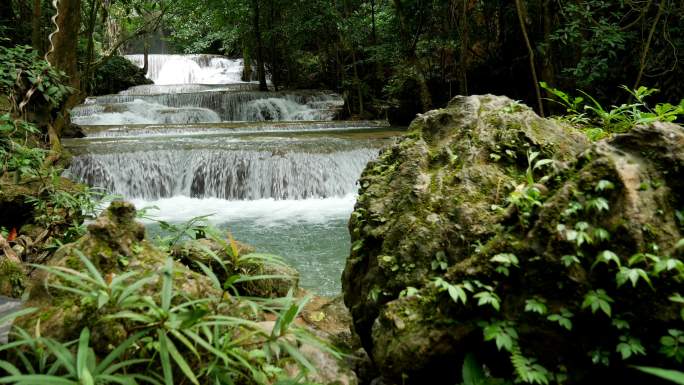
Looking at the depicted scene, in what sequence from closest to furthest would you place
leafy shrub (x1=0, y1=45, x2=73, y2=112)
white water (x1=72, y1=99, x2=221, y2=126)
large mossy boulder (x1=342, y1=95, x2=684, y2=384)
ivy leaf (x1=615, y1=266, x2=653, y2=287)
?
1. ivy leaf (x1=615, y1=266, x2=653, y2=287)
2. large mossy boulder (x1=342, y1=95, x2=684, y2=384)
3. leafy shrub (x1=0, y1=45, x2=73, y2=112)
4. white water (x1=72, y1=99, x2=221, y2=126)

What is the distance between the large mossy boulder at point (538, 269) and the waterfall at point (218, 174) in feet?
19.2

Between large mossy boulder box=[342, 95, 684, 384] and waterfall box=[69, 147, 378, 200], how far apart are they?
585cm

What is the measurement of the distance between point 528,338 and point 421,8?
1159 centimetres

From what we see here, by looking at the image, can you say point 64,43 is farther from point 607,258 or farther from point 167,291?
point 607,258

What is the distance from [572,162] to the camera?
196 centimetres

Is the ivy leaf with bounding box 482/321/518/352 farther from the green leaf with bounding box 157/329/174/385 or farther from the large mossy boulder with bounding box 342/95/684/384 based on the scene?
the green leaf with bounding box 157/329/174/385

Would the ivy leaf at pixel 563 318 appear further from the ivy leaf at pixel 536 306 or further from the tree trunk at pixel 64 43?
the tree trunk at pixel 64 43

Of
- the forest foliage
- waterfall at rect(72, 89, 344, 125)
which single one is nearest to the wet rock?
the forest foliage

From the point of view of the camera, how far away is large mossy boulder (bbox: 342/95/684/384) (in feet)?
5.35

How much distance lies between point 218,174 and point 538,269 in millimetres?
7007

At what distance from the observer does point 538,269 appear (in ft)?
5.81

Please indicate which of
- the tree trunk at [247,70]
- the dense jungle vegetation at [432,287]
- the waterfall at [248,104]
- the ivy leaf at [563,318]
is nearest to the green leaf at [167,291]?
the dense jungle vegetation at [432,287]

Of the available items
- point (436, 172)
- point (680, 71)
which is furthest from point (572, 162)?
point (680, 71)

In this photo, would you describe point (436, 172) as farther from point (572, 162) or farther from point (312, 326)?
point (312, 326)
